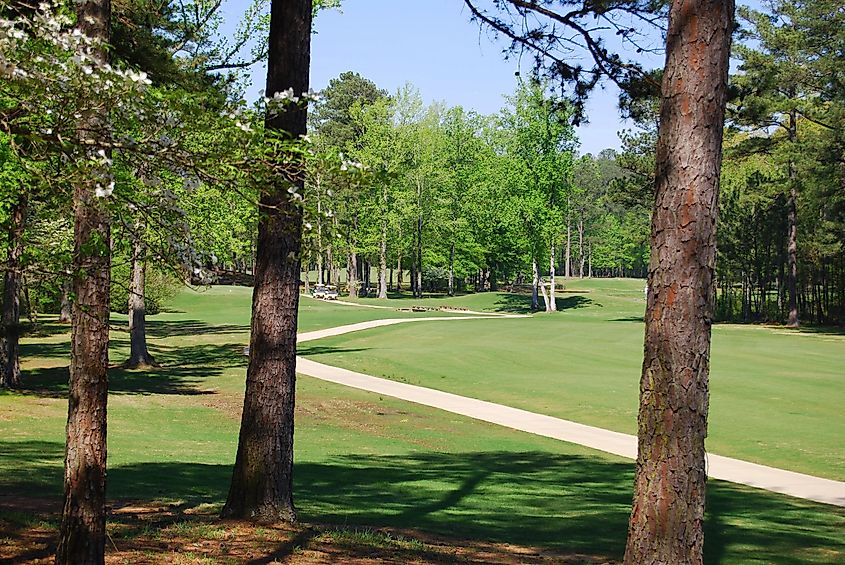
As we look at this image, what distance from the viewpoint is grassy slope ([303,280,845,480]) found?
16.1m

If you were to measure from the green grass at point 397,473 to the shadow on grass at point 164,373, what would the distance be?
207mm

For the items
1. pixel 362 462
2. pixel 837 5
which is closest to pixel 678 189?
pixel 362 462

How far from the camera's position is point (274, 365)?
7438 mm

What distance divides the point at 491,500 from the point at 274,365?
394 cm

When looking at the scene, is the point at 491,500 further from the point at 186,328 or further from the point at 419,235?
the point at 419,235

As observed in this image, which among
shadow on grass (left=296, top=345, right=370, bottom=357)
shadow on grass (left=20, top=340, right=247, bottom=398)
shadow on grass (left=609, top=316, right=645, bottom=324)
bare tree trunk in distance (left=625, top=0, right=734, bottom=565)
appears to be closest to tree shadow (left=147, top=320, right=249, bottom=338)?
shadow on grass (left=20, top=340, right=247, bottom=398)

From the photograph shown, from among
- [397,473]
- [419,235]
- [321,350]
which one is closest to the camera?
[397,473]

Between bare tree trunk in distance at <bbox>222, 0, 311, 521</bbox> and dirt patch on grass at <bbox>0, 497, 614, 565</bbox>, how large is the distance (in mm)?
272

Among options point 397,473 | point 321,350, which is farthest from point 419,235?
point 397,473

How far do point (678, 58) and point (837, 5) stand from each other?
4205cm

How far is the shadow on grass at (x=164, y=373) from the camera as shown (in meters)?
20.5

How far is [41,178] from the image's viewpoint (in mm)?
4258

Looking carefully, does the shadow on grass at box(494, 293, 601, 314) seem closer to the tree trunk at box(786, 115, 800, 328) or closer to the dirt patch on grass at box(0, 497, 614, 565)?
the tree trunk at box(786, 115, 800, 328)

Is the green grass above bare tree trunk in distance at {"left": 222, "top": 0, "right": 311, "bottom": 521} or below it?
below
